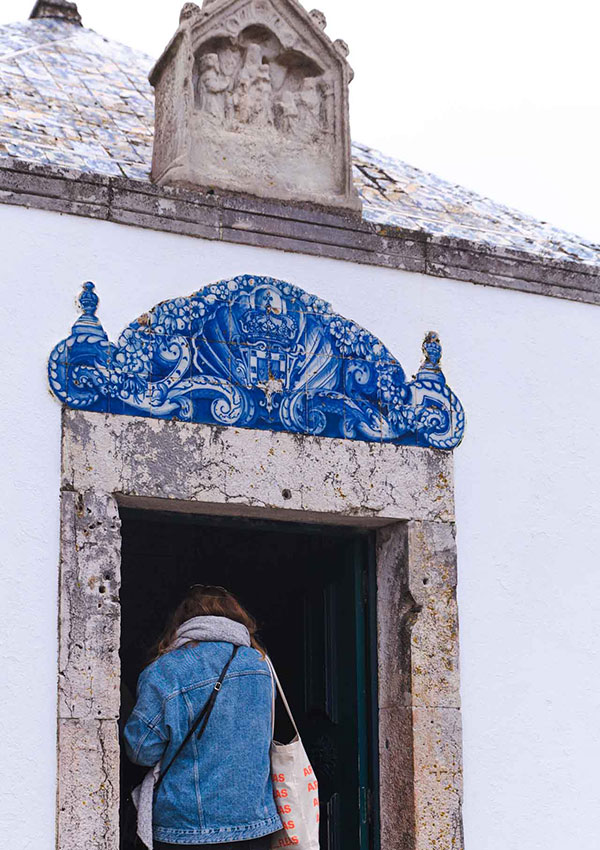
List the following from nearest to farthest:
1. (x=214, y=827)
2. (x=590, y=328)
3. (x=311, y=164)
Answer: (x=214, y=827) < (x=311, y=164) < (x=590, y=328)

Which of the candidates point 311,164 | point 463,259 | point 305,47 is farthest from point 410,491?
point 305,47

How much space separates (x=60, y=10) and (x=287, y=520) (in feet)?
14.5

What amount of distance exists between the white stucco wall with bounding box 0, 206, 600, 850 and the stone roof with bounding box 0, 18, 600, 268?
34 centimetres

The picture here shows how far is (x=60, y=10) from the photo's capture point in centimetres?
811

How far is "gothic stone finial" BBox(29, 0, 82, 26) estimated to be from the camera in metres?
8.08

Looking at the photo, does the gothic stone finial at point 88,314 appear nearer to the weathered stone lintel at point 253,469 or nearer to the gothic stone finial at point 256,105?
the weathered stone lintel at point 253,469

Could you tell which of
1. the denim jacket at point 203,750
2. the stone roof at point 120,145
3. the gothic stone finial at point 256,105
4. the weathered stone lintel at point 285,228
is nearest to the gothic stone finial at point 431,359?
the weathered stone lintel at point 285,228

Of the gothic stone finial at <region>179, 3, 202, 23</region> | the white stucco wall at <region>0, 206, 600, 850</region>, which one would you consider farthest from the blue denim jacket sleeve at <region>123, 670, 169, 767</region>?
the gothic stone finial at <region>179, 3, 202, 23</region>

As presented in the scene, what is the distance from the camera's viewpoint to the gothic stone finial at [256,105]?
16.9 ft

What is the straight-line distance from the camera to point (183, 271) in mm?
4941

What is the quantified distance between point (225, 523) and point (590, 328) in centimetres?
183

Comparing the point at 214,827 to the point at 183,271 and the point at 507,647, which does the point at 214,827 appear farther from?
the point at 183,271

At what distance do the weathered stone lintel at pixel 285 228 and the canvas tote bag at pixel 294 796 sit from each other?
1.66m

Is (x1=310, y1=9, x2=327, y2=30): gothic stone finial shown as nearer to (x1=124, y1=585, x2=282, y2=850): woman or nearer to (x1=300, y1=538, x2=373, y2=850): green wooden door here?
(x1=300, y1=538, x2=373, y2=850): green wooden door
